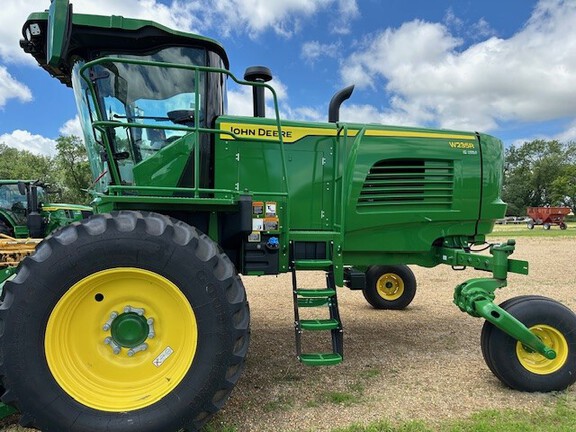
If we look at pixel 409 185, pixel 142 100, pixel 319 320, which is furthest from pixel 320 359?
pixel 142 100

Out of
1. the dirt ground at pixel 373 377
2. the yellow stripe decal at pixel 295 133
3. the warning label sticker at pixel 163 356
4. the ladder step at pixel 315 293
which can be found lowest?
the dirt ground at pixel 373 377

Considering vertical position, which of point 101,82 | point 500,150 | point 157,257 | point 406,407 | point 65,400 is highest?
point 101,82

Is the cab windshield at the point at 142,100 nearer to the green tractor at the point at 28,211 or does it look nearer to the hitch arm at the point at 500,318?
the hitch arm at the point at 500,318

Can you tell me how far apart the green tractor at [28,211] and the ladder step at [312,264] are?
31.8ft

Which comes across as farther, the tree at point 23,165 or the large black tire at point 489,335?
the tree at point 23,165

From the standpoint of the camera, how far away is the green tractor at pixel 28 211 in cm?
1220

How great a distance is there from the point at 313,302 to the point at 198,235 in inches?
53.6

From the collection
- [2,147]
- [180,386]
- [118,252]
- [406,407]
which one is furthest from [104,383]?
[2,147]

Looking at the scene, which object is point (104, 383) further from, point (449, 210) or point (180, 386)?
point (449, 210)

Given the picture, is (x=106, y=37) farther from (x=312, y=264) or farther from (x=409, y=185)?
(x=409, y=185)

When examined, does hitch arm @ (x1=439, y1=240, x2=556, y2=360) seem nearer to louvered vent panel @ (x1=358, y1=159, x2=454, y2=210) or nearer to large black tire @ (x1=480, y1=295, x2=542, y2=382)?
large black tire @ (x1=480, y1=295, x2=542, y2=382)

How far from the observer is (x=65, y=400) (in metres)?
2.81

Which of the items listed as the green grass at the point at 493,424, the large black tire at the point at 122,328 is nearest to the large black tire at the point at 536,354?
the green grass at the point at 493,424

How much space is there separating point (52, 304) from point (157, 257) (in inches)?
28.1
